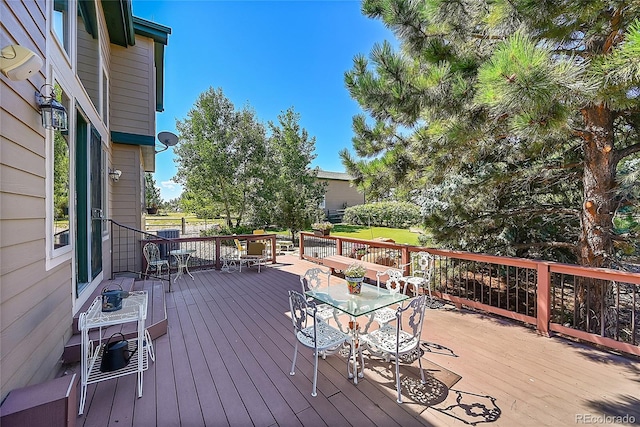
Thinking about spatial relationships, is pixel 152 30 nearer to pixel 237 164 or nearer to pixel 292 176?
pixel 237 164

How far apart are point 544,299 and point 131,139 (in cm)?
849

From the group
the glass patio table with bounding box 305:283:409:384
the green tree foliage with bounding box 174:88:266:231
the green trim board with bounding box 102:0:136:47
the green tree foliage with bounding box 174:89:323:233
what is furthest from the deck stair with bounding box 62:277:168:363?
the green tree foliage with bounding box 174:88:266:231

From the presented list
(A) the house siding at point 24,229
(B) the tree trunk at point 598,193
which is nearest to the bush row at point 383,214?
(B) the tree trunk at point 598,193

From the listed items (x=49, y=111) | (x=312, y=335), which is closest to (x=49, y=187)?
(x=49, y=111)

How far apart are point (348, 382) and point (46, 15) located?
434 centimetres

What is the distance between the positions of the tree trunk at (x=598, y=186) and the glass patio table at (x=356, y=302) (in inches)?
116

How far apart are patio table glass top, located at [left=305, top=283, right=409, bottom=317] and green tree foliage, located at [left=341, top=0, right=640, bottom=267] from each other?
7.21ft

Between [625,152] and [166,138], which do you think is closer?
[625,152]

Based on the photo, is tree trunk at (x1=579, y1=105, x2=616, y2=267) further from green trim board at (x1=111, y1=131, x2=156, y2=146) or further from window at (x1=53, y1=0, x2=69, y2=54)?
green trim board at (x1=111, y1=131, x2=156, y2=146)

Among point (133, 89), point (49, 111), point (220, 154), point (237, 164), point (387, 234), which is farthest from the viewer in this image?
point (387, 234)

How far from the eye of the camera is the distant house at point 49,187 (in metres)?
1.77

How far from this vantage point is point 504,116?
3.60 m

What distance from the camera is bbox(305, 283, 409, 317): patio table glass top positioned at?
272cm

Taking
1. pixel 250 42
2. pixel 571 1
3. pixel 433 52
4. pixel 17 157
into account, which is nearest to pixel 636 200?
pixel 571 1
